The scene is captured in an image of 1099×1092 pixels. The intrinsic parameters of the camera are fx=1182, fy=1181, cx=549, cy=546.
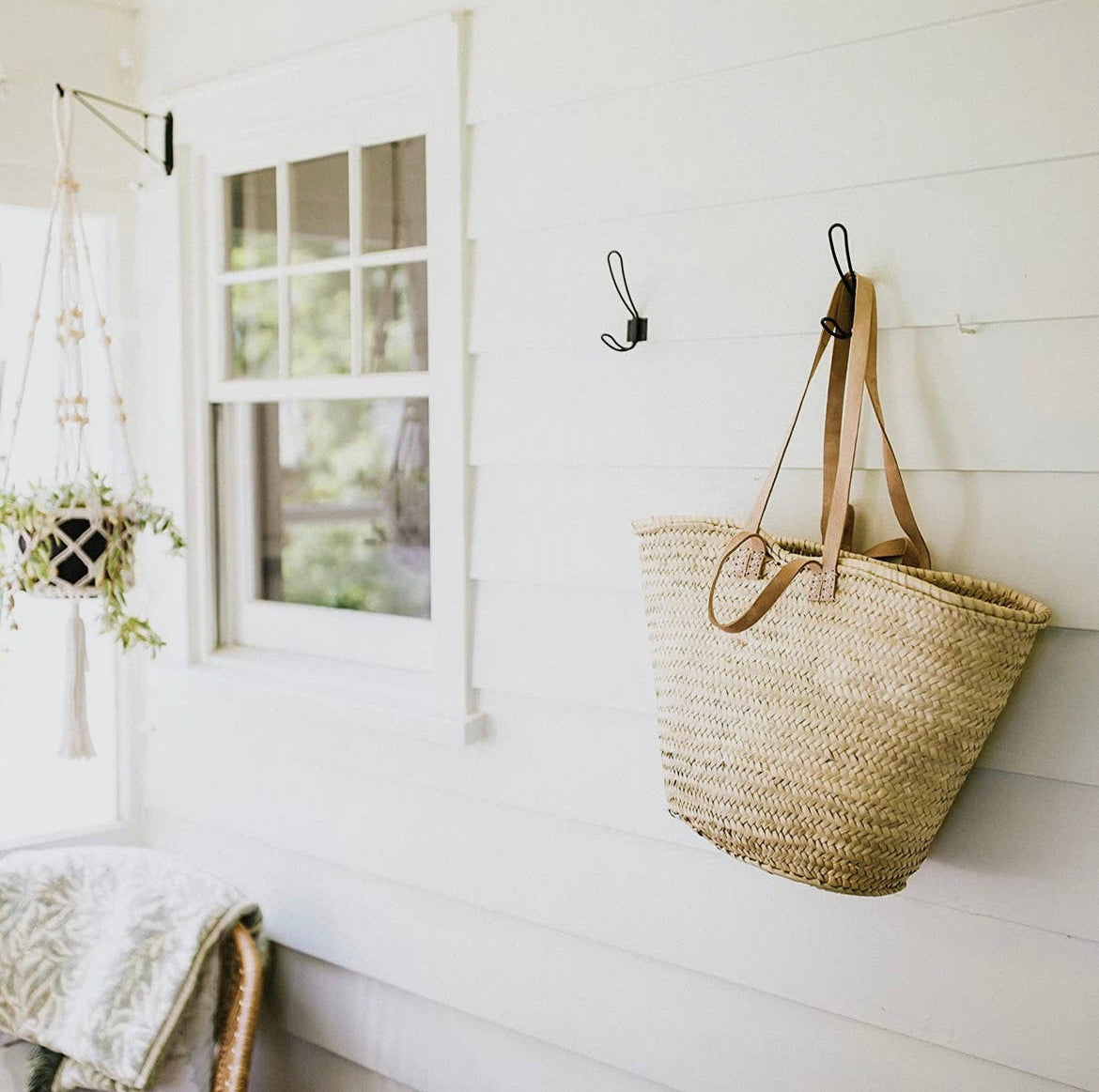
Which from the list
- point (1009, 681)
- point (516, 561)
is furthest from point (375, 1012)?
point (1009, 681)

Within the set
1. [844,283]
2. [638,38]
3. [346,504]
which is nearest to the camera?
[844,283]

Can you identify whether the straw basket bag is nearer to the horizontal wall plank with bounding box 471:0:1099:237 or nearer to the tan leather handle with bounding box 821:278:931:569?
the tan leather handle with bounding box 821:278:931:569

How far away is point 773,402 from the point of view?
176 cm

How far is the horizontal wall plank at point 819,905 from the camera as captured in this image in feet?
5.11

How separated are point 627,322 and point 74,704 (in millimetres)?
1365

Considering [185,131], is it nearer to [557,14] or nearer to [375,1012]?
[557,14]

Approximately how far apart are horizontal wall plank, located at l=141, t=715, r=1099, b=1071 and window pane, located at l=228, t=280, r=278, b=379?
92cm

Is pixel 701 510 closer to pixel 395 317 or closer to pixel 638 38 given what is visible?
pixel 638 38

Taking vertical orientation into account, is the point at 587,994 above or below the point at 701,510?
below

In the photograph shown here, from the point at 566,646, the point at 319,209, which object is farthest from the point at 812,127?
the point at 319,209

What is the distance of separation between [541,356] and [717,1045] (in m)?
1.18

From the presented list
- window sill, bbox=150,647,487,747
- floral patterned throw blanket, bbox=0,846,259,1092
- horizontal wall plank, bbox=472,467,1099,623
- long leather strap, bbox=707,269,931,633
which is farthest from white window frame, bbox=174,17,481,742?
long leather strap, bbox=707,269,931,633

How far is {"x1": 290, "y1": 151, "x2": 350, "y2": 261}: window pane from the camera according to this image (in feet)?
8.11

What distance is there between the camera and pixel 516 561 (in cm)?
212
